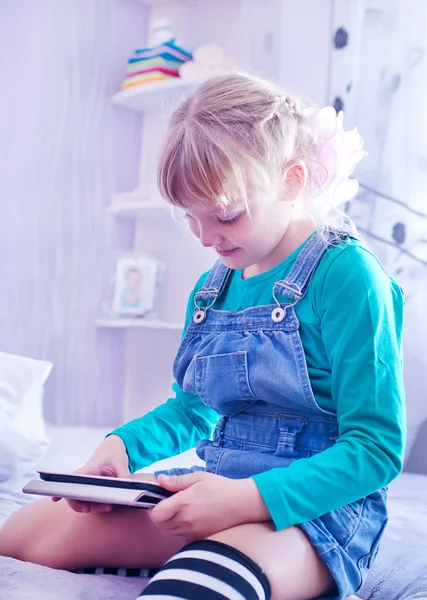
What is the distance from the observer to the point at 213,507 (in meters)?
0.70

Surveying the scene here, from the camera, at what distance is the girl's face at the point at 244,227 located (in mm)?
857

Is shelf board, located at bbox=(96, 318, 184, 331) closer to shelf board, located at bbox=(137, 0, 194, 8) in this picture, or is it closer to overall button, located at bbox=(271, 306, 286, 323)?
shelf board, located at bbox=(137, 0, 194, 8)

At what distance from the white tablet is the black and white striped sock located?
0.24ft

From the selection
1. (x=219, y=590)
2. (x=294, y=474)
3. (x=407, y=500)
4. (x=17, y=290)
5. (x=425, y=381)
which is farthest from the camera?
(x=17, y=290)

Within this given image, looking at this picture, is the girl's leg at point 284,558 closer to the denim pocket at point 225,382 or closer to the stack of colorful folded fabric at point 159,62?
the denim pocket at point 225,382

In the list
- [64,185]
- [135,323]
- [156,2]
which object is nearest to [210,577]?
[135,323]

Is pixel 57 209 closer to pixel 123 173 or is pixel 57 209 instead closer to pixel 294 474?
pixel 123 173

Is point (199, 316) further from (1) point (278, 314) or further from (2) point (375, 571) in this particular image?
(2) point (375, 571)

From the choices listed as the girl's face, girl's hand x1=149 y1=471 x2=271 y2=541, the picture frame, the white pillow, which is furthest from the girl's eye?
the picture frame

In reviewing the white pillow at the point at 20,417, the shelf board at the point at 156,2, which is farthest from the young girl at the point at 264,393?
the shelf board at the point at 156,2

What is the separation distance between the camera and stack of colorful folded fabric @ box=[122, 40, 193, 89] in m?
2.00

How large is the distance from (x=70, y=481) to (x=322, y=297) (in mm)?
347

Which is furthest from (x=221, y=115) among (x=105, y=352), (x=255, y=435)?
(x=105, y=352)

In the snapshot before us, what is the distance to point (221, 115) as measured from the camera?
856 mm
